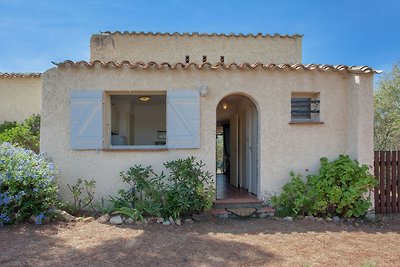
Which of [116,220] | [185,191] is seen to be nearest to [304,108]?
[185,191]

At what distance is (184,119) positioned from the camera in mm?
7672

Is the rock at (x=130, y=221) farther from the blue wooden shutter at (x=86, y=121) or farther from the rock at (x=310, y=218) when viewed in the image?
the rock at (x=310, y=218)

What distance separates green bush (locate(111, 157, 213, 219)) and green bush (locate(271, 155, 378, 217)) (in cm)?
199

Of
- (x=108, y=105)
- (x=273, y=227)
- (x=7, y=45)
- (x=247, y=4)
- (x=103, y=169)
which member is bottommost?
(x=273, y=227)

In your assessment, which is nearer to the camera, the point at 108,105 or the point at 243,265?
the point at 243,265

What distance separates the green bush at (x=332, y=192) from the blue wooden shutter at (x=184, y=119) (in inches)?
101

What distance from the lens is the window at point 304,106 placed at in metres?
8.12

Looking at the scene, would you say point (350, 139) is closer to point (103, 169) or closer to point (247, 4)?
point (247, 4)

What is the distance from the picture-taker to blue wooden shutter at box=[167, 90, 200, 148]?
7.65m

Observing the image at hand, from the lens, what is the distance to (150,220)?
6922mm

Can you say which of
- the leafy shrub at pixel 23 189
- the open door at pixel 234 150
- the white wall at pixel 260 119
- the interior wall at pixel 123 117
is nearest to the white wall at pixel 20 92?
the interior wall at pixel 123 117

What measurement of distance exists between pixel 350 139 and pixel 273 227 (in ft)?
10.3

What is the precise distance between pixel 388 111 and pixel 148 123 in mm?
11254

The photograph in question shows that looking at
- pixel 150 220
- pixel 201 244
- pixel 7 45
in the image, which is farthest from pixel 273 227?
pixel 7 45
